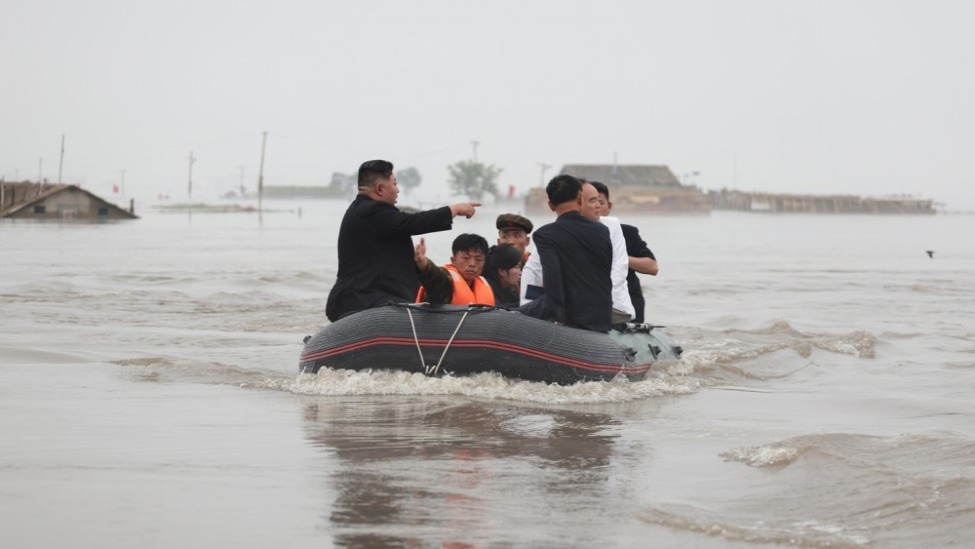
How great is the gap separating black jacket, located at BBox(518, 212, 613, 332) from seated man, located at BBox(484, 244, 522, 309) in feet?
4.05

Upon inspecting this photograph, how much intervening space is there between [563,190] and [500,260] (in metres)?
1.55

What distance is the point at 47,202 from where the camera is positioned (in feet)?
266

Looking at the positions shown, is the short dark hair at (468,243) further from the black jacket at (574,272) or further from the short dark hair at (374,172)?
the short dark hair at (374,172)

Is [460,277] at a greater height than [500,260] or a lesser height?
lesser

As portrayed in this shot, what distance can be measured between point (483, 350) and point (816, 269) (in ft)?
97.0

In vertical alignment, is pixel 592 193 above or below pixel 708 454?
above

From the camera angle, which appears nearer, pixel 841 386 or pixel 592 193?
pixel 592 193

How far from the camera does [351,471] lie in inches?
268

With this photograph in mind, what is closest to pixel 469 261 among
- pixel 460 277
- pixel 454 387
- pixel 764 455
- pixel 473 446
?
pixel 460 277

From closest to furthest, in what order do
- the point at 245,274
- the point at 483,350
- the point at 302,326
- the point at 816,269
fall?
1. the point at 483,350
2. the point at 302,326
3. the point at 245,274
4. the point at 816,269

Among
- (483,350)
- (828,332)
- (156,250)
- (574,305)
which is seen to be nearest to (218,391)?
(483,350)

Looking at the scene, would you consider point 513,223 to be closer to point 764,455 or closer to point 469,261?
point 469,261

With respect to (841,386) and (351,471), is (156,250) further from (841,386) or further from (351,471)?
(351,471)

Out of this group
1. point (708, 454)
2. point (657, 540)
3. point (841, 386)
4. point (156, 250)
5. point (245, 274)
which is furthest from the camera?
point (156, 250)
